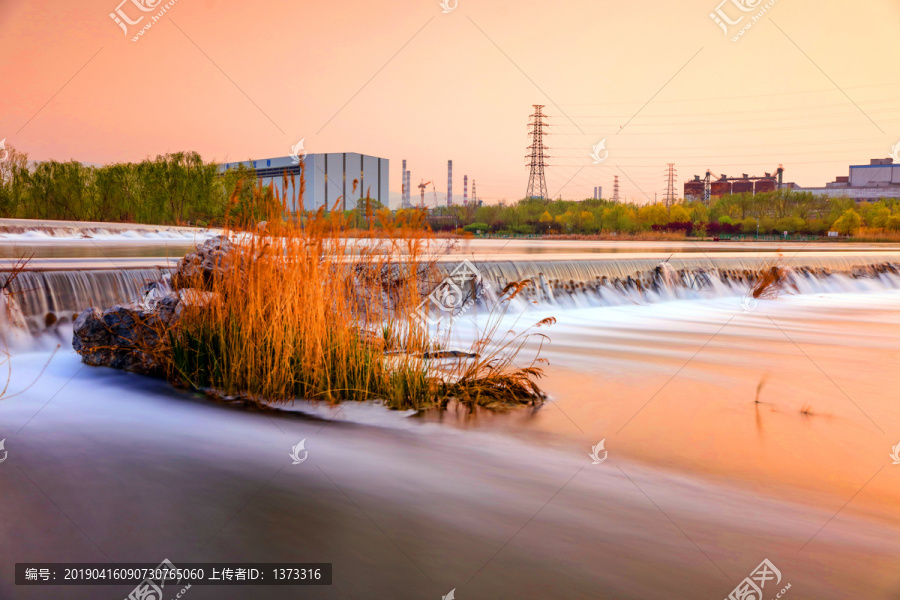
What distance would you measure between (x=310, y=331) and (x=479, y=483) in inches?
A: 54.8

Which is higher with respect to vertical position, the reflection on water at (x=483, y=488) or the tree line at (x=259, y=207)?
the tree line at (x=259, y=207)

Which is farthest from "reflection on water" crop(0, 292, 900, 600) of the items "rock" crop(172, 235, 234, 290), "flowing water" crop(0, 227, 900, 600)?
"rock" crop(172, 235, 234, 290)

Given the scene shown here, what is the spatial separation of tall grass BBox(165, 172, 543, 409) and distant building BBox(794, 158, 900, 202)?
59.4 metres

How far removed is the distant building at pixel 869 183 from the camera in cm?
5284

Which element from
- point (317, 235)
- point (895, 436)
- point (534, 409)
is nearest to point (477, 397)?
point (534, 409)

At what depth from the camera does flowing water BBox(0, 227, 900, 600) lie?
2.07 metres

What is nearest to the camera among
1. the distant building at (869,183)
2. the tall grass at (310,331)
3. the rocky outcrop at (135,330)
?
the tall grass at (310,331)

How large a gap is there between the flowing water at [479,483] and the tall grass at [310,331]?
0.20m

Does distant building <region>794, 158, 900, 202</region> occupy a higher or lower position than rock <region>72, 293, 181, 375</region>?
higher

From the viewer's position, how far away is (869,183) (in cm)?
5600

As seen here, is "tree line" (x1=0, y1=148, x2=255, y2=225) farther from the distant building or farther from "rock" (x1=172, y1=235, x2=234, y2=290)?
the distant building

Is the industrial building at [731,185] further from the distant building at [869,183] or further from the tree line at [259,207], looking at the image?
the tree line at [259,207]

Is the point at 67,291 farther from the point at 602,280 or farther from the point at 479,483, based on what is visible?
the point at 602,280

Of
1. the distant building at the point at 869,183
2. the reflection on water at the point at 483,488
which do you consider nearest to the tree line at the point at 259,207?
the reflection on water at the point at 483,488
